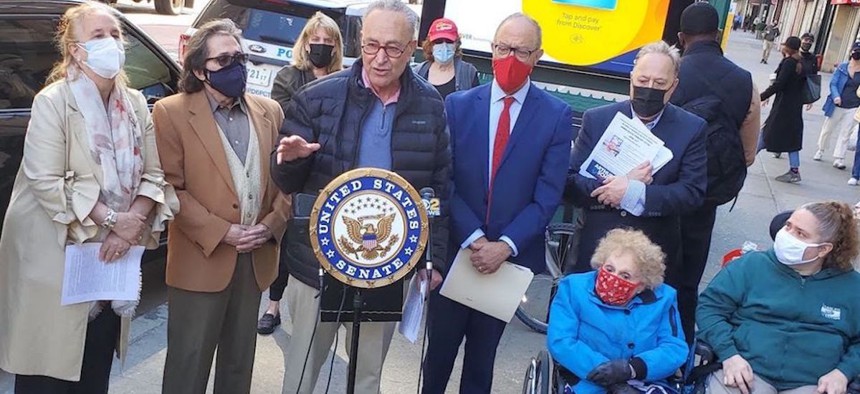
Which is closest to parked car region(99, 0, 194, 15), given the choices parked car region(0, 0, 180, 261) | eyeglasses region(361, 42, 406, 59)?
parked car region(0, 0, 180, 261)

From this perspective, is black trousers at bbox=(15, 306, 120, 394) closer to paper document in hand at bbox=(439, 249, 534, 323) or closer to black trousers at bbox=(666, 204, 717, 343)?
paper document in hand at bbox=(439, 249, 534, 323)

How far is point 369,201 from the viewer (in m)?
2.14

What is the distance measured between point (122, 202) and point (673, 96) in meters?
2.75

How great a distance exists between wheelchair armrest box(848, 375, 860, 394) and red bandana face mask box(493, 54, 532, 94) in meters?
1.77

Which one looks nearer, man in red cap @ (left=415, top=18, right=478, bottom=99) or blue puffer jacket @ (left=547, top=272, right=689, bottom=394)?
blue puffer jacket @ (left=547, top=272, right=689, bottom=394)

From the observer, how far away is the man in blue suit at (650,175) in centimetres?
315

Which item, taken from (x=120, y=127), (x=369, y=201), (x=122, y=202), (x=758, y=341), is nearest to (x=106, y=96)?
(x=120, y=127)

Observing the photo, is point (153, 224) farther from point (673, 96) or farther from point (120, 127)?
point (673, 96)

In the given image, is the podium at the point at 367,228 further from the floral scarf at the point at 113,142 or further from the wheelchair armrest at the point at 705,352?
the wheelchair armrest at the point at 705,352

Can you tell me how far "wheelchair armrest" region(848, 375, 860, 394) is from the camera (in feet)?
9.61

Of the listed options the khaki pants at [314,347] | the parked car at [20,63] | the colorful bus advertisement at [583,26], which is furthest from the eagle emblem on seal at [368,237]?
the colorful bus advertisement at [583,26]

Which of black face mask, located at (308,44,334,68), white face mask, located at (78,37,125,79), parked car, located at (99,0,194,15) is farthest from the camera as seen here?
parked car, located at (99,0,194,15)

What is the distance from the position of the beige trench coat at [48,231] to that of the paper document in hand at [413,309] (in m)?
0.94

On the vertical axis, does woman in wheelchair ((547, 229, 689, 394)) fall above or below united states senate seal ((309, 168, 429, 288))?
below
